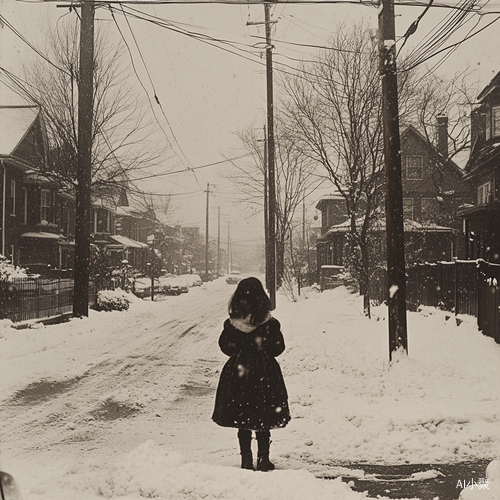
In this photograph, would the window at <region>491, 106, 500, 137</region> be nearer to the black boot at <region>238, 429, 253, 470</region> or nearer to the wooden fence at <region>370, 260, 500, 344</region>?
the wooden fence at <region>370, 260, 500, 344</region>

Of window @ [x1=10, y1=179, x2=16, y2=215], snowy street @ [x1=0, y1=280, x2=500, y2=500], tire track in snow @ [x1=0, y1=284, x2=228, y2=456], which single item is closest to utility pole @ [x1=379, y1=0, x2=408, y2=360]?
snowy street @ [x1=0, y1=280, x2=500, y2=500]

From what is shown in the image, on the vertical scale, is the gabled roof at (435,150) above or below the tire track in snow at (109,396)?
above

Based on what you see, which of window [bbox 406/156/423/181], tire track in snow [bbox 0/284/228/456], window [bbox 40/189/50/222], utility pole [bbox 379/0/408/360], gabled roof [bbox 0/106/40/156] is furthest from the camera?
window [bbox 40/189/50/222]

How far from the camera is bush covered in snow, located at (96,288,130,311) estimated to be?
52.1 ft

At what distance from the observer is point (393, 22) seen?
706 cm

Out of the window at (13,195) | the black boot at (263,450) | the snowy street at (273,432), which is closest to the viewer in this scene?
the snowy street at (273,432)

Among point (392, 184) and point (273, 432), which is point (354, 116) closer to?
point (392, 184)

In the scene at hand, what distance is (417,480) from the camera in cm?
417

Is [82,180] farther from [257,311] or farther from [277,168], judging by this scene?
[257,311]

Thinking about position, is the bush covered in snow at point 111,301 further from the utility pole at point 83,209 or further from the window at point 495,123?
the window at point 495,123

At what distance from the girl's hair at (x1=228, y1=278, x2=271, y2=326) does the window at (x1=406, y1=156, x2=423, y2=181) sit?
15.1m

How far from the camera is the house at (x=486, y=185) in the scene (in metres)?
9.92

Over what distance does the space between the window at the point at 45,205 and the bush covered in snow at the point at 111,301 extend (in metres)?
11.6

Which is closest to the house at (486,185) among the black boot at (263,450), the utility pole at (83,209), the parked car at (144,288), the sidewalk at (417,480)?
the sidewalk at (417,480)
